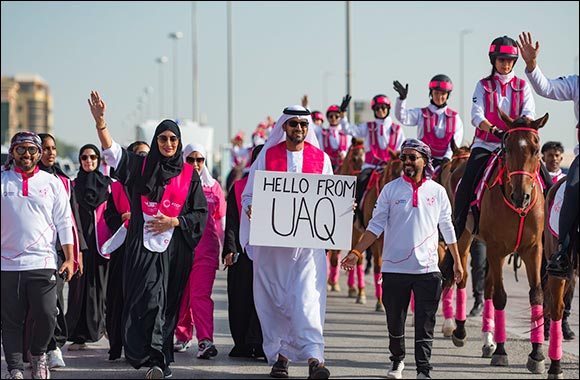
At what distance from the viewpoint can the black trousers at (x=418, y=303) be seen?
9.52m

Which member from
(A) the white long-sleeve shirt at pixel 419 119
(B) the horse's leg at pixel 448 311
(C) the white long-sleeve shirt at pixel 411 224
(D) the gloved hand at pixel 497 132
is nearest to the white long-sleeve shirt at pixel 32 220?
(C) the white long-sleeve shirt at pixel 411 224

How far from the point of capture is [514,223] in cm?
1133

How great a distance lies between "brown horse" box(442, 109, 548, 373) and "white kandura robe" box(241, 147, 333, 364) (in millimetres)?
1791

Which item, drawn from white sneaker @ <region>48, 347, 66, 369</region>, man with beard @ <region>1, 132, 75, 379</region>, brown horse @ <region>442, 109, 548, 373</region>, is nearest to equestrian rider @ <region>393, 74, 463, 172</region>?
brown horse @ <region>442, 109, 548, 373</region>

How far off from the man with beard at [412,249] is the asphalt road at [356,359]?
0.83 metres

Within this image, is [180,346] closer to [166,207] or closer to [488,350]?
[166,207]

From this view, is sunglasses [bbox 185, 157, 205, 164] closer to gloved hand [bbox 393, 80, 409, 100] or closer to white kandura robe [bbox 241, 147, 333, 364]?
white kandura robe [bbox 241, 147, 333, 364]

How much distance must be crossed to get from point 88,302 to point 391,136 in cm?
740

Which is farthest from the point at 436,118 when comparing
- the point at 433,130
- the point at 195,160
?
the point at 195,160

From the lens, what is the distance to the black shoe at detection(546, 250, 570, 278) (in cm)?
924

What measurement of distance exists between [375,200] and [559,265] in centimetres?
720

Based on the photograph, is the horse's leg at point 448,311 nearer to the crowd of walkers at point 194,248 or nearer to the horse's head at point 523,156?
the crowd of walkers at point 194,248

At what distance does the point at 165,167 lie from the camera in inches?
408

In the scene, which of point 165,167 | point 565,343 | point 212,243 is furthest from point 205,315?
point 565,343
